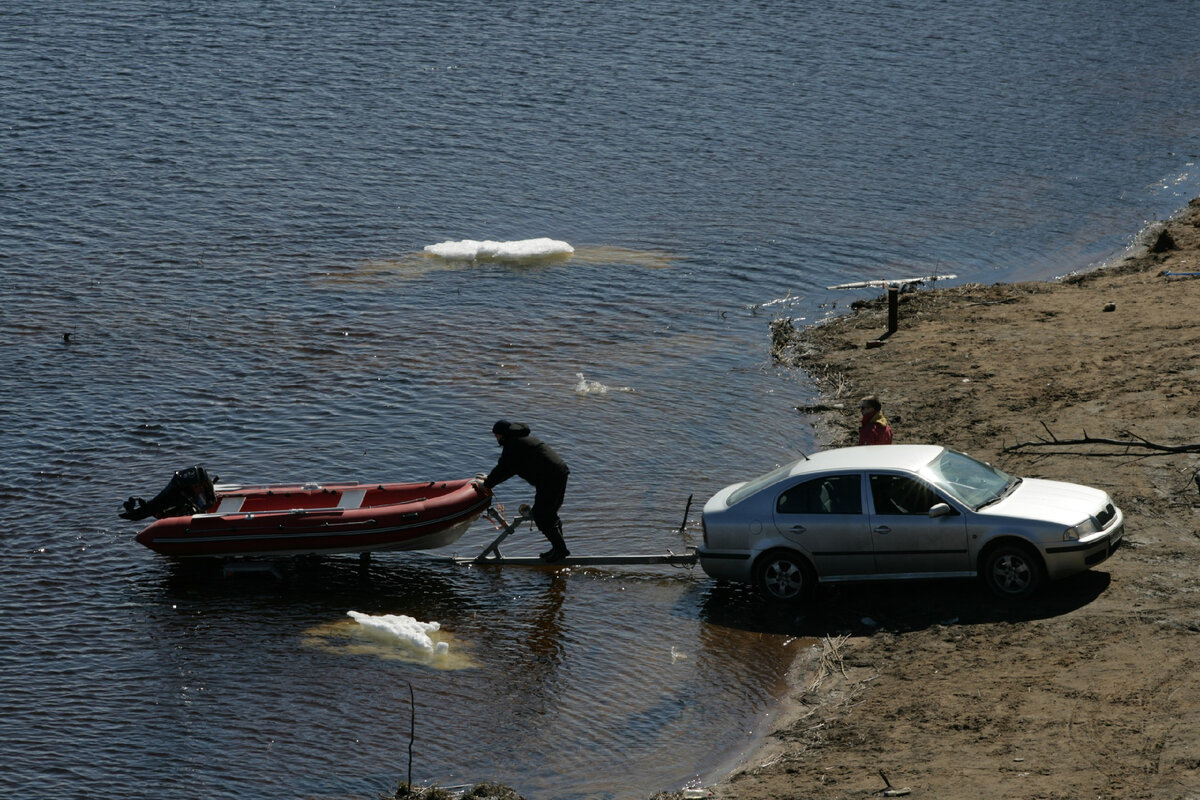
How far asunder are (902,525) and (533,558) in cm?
486

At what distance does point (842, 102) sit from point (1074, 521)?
3326 cm

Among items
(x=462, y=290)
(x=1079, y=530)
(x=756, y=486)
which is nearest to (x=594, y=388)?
(x=462, y=290)

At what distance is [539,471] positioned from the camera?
15.9 metres

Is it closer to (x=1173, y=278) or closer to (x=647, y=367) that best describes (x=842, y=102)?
(x=1173, y=278)

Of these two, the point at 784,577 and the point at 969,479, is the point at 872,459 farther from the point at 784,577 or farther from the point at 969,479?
the point at 784,577

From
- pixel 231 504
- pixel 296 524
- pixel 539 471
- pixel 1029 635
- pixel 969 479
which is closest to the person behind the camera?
pixel 1029 635

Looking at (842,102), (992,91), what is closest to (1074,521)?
(842,102)

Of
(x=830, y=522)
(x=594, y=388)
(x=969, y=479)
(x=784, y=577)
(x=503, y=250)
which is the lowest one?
(x=784, y=577)

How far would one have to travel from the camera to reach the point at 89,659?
46.5 ft

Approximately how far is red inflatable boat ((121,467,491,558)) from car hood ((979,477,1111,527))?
6303 mm

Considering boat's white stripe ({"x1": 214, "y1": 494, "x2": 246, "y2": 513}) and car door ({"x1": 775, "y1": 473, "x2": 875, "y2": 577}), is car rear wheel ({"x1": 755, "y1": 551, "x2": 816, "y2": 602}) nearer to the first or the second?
car door ({"x1": 775, "y1": 473, "x2": 875, "y2": 577})

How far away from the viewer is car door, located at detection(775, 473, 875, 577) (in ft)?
45.3

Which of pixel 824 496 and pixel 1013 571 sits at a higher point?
pixel 824 496

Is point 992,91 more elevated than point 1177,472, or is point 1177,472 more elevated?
point 992,91
